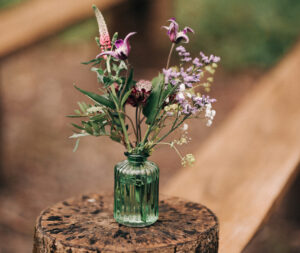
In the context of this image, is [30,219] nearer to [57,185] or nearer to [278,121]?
[57,185]

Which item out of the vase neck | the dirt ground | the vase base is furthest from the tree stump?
the dirt ground

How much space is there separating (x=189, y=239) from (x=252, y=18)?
5585 mm

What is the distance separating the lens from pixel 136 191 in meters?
1.26

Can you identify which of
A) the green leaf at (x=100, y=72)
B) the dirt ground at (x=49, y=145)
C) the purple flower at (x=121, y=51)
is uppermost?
the dirt ground at (x=49, y=145)

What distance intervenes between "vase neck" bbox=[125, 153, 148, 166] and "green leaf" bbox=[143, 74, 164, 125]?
10 cm

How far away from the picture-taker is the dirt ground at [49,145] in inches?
127

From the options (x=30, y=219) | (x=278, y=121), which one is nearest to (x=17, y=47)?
(x=30, y=219)

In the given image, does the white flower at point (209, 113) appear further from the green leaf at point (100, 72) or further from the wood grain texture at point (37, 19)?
the wood grain texture at point (37, 19)

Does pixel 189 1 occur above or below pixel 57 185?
above

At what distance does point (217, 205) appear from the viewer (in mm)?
1815

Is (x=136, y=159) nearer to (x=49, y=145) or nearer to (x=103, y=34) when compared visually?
(x=103, y=34)

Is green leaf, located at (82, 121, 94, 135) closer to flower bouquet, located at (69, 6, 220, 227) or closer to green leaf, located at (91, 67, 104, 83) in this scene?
flower bouquet, located at (69, 6, 220, 227)

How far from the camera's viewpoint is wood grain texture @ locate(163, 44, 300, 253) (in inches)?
67.1

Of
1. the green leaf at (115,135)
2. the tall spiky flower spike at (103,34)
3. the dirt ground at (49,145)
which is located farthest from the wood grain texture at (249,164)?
the dirt ground at (49,145)
